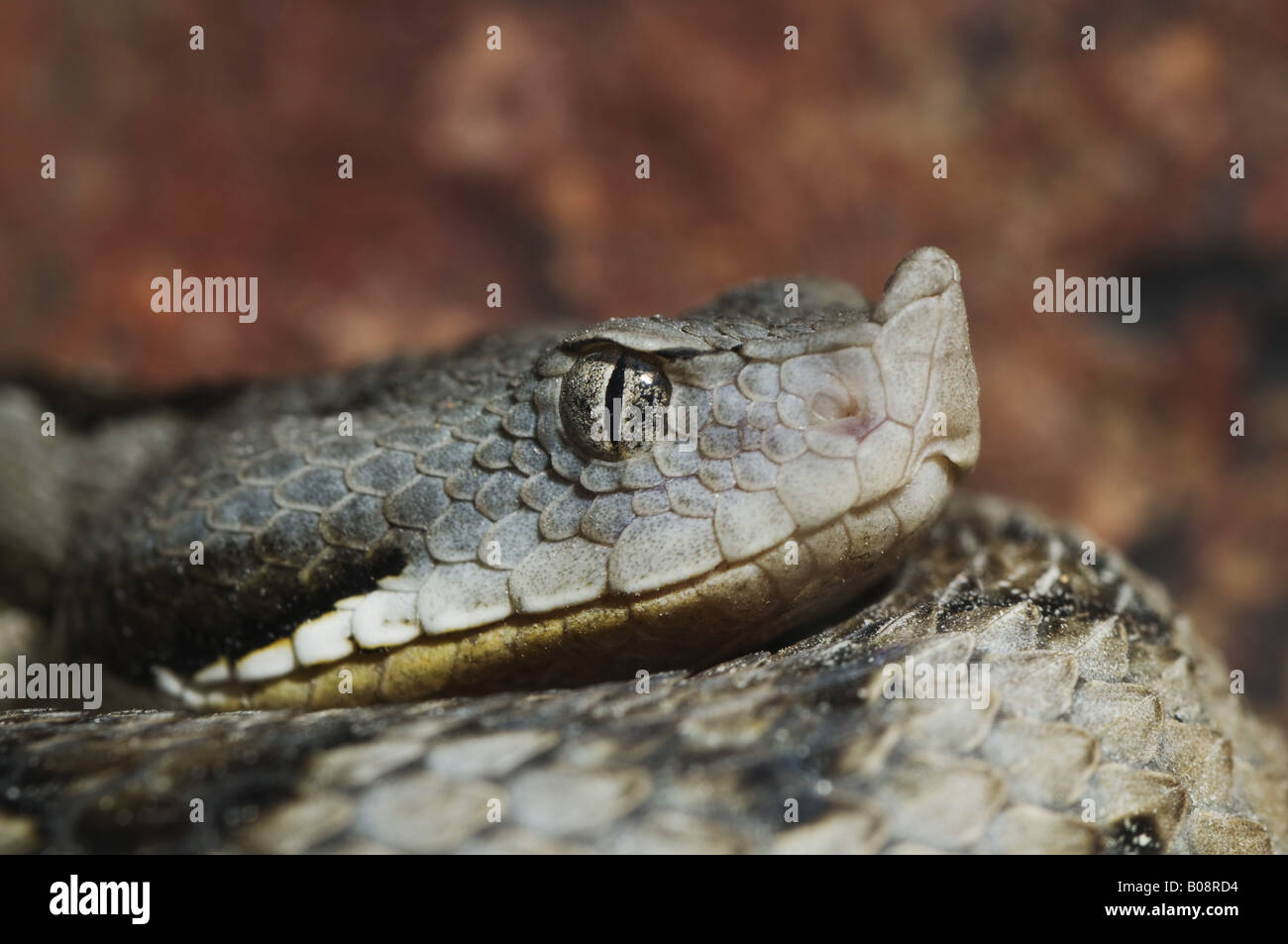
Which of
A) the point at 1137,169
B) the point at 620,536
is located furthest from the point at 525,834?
the point at 1137,169

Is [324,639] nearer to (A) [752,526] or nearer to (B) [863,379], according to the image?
(A) [752,526]

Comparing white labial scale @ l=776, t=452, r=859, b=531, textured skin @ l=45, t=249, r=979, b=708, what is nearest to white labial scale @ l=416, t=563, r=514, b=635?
textured skin @ l=45, t=249, r=979, b=708

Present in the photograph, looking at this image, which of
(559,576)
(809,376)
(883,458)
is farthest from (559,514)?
(883,458)

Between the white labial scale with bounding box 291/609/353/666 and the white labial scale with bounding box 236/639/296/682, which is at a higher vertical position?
the white labial scale with bounding box 291/609/353/666

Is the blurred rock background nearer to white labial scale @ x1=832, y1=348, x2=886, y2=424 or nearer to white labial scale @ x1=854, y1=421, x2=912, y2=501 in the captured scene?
white labial scale @ x1=832, y1=348, x2=886, y2=424

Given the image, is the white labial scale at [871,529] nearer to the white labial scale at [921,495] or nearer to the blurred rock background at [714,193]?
the white labial scale at [921,495]

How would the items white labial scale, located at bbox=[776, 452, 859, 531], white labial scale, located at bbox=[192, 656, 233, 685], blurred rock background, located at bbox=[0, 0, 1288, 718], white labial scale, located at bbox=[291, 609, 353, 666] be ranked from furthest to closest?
blurred rock background, located at bbox=[0, 0, 1288, 718] < white labial scale, located at bbox=[192, 656, 233, 685] < white labial scale, located at bbox=[291, 609, 353, 666] < white labial scale, located at bbox=[776, 452, 859, 531]
